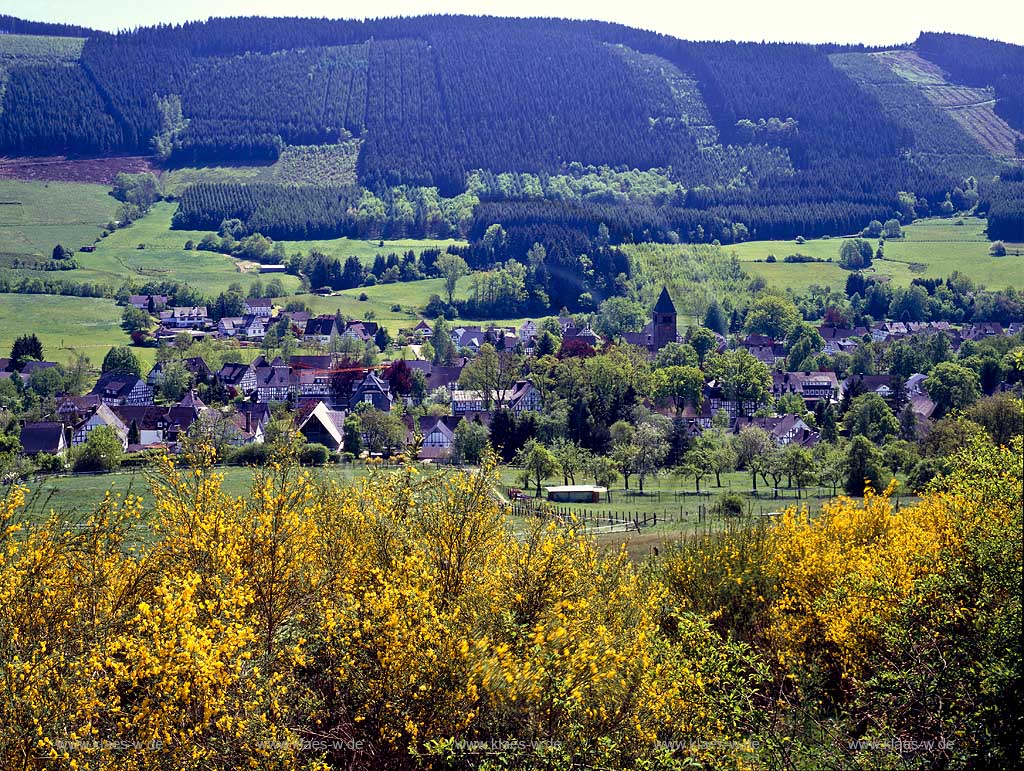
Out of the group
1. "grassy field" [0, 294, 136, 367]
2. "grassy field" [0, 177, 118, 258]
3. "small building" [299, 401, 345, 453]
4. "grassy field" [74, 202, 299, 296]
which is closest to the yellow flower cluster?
"small building" [299, 401, 345, 453]

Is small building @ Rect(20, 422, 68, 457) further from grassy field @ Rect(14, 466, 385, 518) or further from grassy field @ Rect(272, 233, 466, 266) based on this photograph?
grassy field @ Rect(272, 233, 466, 266)

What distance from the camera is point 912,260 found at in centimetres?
16450

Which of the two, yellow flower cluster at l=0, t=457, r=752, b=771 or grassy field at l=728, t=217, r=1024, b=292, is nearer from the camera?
yellow flower cluster at l=0, t=457, r=752, b=771

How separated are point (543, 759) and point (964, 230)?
595 feet

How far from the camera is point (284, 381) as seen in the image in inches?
4218

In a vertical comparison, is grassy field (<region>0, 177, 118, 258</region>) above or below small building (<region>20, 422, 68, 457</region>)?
above

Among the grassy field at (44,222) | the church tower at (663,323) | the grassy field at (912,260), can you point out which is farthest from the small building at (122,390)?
the grassy field at (912,260)

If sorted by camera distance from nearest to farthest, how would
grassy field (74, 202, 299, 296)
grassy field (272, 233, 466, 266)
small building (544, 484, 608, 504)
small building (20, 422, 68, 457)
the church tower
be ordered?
small building (544, 484, 608, 504)
small building (20, 422, 68, 457)
the church tower
grassy field (74, 202, 299, 296)
grassy field (272, 233, 466, 266)

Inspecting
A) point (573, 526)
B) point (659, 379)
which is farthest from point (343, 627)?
point (659, 379)

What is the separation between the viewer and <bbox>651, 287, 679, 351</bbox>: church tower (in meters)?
127

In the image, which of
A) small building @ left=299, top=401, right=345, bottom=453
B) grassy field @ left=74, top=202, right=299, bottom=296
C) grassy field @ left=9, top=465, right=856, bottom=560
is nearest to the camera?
grassy field @ left=9, top=465, right=856, bottom=560

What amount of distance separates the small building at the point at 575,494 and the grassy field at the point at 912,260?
91.2 metres

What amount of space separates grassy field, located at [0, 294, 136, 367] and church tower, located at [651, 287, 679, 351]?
50.8 m

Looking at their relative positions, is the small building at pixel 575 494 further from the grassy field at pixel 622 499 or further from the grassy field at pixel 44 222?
the grassy field at pixel 44 222
